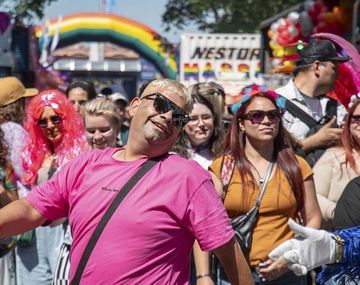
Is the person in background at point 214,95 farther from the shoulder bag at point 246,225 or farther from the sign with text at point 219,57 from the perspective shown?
the sign with text at point 219,57

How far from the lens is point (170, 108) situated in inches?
127

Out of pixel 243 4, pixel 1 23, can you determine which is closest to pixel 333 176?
pixel 1 23

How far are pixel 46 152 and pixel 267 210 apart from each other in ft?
5.52

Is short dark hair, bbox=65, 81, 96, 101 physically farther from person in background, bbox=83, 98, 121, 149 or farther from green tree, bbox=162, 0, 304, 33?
green tree, bbox=162, 0, 304, 33

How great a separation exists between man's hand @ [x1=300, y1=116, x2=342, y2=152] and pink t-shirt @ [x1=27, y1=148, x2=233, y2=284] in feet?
7.34

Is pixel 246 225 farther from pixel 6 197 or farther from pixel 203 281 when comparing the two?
pixel 6 197

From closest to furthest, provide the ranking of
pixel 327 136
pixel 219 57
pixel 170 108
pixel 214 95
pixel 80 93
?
pixel 170 108 → pixel 327 136 → pixel 214 95 → pixel 80 93 → pixel 219 57

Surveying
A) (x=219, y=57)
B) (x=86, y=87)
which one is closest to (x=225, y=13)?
(x=219, y=57)

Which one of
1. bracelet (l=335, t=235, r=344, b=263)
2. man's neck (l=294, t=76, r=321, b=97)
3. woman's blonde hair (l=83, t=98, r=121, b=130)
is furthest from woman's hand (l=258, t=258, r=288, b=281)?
man's neck (l=294, t=76, r=321, b=97)

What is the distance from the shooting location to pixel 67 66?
104ft

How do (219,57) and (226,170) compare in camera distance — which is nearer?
(226,170)

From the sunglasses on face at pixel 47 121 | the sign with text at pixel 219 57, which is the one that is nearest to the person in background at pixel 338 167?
the sunglasses on face at pixel 47 121

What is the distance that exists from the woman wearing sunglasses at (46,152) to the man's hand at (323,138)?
4.54 feet

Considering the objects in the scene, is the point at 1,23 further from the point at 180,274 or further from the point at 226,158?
the point at 180,274
